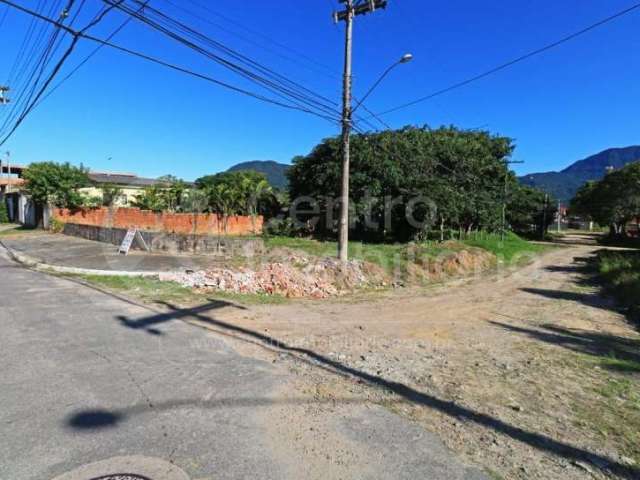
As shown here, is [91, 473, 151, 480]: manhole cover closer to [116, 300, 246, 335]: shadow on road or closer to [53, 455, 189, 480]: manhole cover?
[53, 455, 189, 480]: manhole cover

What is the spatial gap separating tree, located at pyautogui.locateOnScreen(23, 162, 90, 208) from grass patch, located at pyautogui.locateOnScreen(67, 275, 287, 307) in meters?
18.8

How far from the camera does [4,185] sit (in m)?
48.7

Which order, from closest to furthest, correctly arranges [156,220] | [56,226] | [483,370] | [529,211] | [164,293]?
1. [483,370]
2. [164,293]
3. [156,220]
4. [56,226]
5. [529,211]

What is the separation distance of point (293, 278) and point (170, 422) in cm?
897

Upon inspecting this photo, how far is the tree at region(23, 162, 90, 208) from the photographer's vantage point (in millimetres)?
26369

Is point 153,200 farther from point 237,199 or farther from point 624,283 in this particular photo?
point 624,283

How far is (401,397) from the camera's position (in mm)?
4461

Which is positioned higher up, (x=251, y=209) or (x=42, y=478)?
(x=251, y=209)

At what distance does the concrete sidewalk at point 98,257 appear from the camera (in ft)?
44.3

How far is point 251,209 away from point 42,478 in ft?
86.8

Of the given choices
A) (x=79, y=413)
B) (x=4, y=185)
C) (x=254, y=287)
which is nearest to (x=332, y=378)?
(x=79, y=413)

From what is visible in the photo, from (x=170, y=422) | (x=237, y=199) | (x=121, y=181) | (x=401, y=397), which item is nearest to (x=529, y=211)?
(x=237, y=199)

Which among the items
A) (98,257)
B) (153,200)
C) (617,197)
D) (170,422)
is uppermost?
(617,197)

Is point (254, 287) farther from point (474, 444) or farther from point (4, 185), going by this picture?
point (4, 185)
